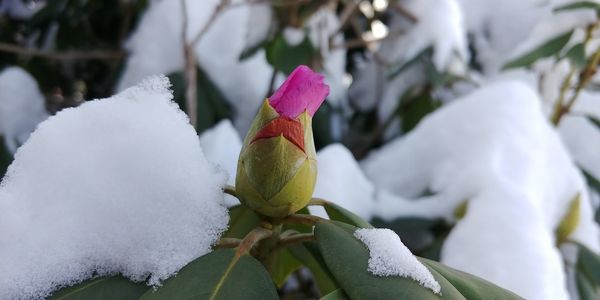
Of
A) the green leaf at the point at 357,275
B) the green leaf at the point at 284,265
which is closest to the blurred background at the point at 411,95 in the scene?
the green leaf at the point at 284,265

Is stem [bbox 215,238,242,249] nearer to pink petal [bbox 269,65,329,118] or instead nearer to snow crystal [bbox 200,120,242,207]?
pink petal [bbox 269,65,329,118]

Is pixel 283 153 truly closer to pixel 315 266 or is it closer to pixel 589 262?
pixel 315 266

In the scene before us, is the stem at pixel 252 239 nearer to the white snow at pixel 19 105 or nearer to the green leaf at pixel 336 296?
the green leaf at pixel 336 296

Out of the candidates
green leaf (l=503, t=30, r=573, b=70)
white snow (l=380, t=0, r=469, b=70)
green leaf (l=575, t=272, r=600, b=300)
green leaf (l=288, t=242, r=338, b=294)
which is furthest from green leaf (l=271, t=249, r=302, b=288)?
white snow (l=380, t=0, r=469, b=70)

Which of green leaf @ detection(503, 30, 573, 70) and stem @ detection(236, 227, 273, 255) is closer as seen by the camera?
stem @ detection(236, 227, 273, 255)

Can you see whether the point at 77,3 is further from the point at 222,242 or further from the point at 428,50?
the point at 222,242

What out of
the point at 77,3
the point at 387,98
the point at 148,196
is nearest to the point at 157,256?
the point at 148,196
